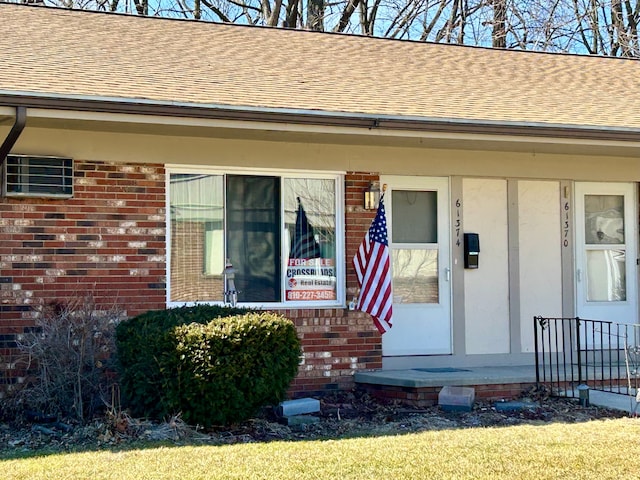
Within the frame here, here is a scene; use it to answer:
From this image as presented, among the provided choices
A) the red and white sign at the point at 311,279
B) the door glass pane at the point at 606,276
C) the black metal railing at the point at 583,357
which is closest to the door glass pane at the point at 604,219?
the door glass pane at the point at 606,276

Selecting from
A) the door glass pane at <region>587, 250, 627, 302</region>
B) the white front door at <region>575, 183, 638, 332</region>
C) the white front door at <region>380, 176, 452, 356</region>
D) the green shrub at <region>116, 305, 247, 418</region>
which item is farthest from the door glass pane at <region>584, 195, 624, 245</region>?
the green shrub at <region>116, 305, 247, 418</region>

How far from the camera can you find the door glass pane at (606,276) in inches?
415

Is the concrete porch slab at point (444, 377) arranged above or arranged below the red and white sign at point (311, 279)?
below

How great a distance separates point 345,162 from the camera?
9523 millimetres

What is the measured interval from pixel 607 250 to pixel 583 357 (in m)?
1.37

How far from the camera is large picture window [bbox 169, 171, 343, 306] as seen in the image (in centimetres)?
905

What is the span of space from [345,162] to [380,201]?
59 centimetres

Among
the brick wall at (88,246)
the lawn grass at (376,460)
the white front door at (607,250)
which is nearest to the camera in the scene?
the lawn grass at (376,460)

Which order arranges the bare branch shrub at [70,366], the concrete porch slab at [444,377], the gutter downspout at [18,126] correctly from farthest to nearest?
the concrete porch slab at [444,377] < the bare branch shrub at [70,366] < the gutter downspout at [18,126]

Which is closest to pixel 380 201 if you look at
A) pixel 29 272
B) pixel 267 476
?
pixel 29 272

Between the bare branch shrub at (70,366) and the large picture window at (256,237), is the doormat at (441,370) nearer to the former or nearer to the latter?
the large picture window at (256,237)

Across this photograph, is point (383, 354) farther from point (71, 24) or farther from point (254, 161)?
point (71, 24)

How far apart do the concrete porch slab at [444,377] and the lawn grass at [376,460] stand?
1.64 metres

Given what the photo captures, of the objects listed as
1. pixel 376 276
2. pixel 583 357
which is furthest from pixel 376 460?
pixel 583 357
